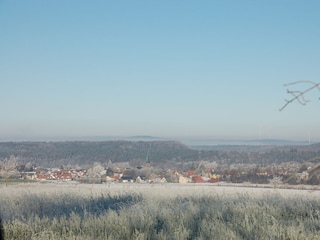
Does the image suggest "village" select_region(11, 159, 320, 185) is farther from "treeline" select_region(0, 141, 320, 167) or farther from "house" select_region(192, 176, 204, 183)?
"treeline" select_region(0, 141, 320, 167)

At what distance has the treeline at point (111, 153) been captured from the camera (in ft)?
96.5

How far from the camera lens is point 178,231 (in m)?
7.50

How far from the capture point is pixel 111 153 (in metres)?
41.1

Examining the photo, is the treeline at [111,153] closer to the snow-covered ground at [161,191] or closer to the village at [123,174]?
the village at [123,174]

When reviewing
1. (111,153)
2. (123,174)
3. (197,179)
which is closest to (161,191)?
(197,179)

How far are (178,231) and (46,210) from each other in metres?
4.99

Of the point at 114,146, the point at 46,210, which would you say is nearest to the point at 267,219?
the point at 46,210

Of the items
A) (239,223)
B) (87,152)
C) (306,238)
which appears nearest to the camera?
(306,238)

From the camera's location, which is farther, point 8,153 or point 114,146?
point 114,146

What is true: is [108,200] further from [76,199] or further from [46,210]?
[46,210]

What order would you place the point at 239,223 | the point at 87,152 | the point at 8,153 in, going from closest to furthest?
the point at 239,223
the point at 8,153
the point at 87,152

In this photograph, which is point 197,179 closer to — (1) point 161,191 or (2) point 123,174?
(2) point 123,174

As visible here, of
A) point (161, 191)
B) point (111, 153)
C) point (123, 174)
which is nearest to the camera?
point (161, 191)

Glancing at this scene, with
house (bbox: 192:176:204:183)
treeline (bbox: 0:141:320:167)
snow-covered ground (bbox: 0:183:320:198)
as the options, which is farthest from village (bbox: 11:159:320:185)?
snow-covered ground (bbox: 0:183:320:198)
